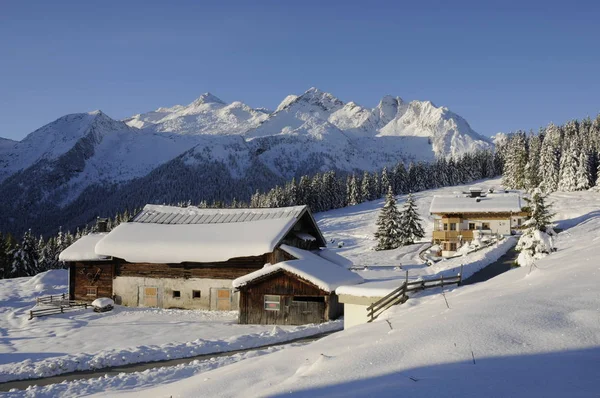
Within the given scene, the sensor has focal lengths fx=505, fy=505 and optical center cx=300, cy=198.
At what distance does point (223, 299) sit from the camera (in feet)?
109

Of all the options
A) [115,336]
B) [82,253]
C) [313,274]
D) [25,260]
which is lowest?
[115,336]

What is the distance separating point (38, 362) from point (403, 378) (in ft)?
54.3

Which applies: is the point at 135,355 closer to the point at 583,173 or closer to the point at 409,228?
the point at 409,228

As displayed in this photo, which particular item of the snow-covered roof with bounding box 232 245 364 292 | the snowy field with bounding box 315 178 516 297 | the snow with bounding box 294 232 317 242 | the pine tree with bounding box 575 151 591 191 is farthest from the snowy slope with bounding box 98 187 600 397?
the pine tree with bounding box 575 151 591 191

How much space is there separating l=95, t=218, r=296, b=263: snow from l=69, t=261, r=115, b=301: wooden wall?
66.4 inches

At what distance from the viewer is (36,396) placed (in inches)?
596

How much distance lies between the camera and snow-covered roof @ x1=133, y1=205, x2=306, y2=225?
36.9 meters

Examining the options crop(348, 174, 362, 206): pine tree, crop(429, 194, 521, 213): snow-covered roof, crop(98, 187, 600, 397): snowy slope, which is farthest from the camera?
crop(348, 174, 362, 206): pine tree

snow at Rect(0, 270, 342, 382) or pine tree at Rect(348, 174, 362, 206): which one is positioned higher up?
pine tree at Rect(348, 174, 362, 206)

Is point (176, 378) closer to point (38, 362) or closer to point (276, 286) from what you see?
point (38, 362)

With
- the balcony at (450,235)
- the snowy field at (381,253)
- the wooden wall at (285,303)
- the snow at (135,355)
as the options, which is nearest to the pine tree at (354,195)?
the snowy field at (381,253)

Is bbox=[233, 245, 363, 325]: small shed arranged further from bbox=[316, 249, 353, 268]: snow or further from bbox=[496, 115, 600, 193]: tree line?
bbox=[496, 115, 600, 193]: tree line

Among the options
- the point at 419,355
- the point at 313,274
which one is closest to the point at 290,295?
the point at 313,274

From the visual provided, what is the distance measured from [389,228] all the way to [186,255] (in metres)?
39.8
